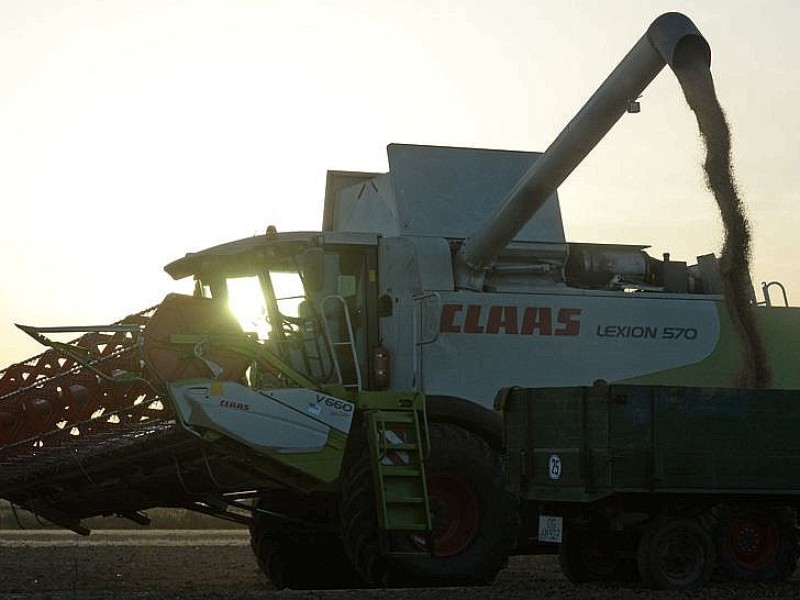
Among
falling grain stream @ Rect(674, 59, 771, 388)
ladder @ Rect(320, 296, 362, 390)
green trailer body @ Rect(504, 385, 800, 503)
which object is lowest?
green trailer body @ Rect(504, 385, 800, 503)

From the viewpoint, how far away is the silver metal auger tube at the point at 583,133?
1317 cm

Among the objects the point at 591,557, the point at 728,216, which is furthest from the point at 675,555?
the point at 728,216

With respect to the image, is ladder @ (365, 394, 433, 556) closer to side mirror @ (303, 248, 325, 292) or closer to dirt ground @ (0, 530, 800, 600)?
dirt ground @ (0, 530, 800, 600)

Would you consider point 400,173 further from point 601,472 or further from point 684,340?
point 601,472

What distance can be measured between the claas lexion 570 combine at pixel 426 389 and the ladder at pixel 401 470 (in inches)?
0.9

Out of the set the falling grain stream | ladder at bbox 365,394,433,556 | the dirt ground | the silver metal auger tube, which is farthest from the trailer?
the falling grain stream

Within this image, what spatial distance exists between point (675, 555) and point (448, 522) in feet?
7.05

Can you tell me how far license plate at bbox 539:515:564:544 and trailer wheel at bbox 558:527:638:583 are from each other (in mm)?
686

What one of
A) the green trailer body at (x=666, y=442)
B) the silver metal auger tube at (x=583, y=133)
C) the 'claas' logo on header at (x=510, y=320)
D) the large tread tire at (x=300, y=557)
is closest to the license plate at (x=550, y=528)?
the green trailer body at (x=666, y=442)

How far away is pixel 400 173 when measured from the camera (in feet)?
49.8

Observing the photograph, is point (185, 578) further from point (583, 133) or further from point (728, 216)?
point (728, 216)

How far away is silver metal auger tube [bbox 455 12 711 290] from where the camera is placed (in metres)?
13.2

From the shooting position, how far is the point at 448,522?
13.6 metres

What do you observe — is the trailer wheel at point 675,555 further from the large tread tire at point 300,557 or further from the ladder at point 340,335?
the large tread tire at point 300,557
